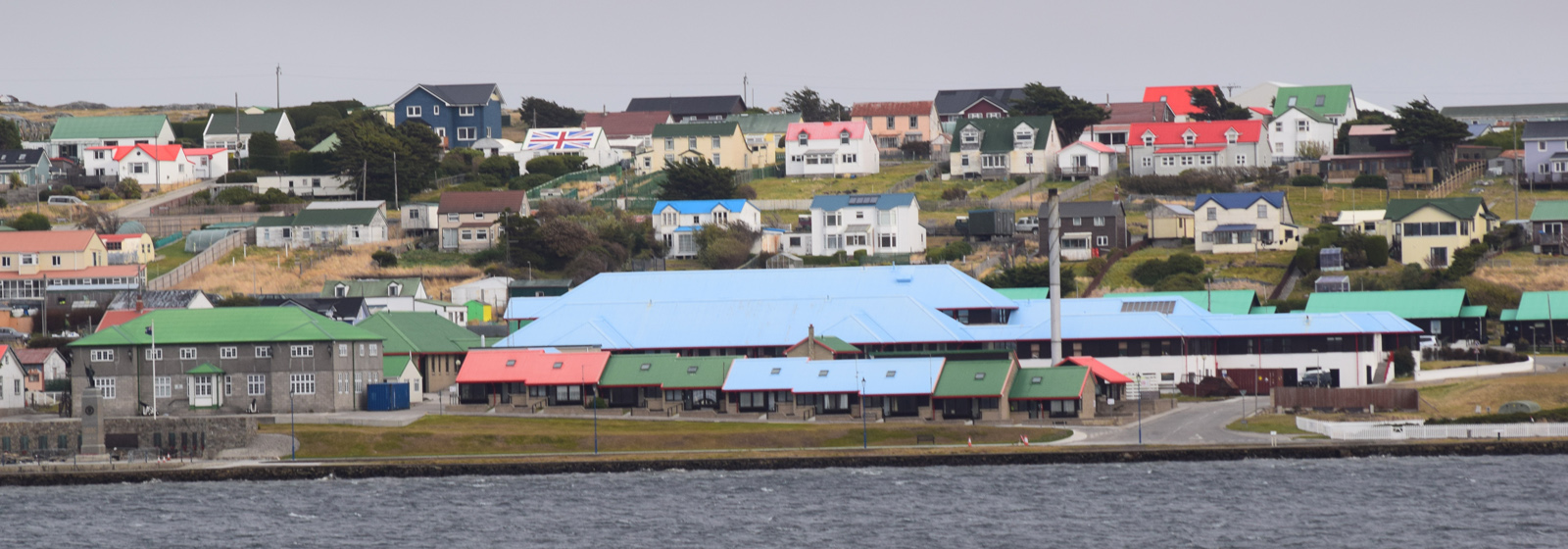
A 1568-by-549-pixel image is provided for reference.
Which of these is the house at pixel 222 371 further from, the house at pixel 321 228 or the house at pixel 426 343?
the house at pixel 321 228

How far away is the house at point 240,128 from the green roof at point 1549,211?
304 feet

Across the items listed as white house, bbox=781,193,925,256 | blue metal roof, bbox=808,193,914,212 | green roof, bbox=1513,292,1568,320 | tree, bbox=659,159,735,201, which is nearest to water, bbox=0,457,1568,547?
green roof, bbox=1513,292,1568,320

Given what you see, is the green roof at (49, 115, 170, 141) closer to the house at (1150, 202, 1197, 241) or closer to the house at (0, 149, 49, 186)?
the house at (0, 149, 49, 186)

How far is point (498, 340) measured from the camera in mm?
90188

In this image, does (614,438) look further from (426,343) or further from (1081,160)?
(1081,160)

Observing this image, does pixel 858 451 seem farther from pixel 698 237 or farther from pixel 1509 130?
pixel 1509 130

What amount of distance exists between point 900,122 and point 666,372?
7566cm

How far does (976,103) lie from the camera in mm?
157875

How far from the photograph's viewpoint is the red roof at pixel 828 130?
13600 centimetres

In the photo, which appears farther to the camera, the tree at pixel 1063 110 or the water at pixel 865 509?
the tree at pixel 1063 110

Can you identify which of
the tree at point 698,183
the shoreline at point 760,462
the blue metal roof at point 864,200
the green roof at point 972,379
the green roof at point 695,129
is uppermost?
the green roof at point 695,129

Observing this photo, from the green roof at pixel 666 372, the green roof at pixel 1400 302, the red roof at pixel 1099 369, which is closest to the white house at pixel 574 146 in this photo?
the green roof at pixel 666 372

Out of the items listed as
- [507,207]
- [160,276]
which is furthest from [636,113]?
[160,276]

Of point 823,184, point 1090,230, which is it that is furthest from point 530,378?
point 823,184
